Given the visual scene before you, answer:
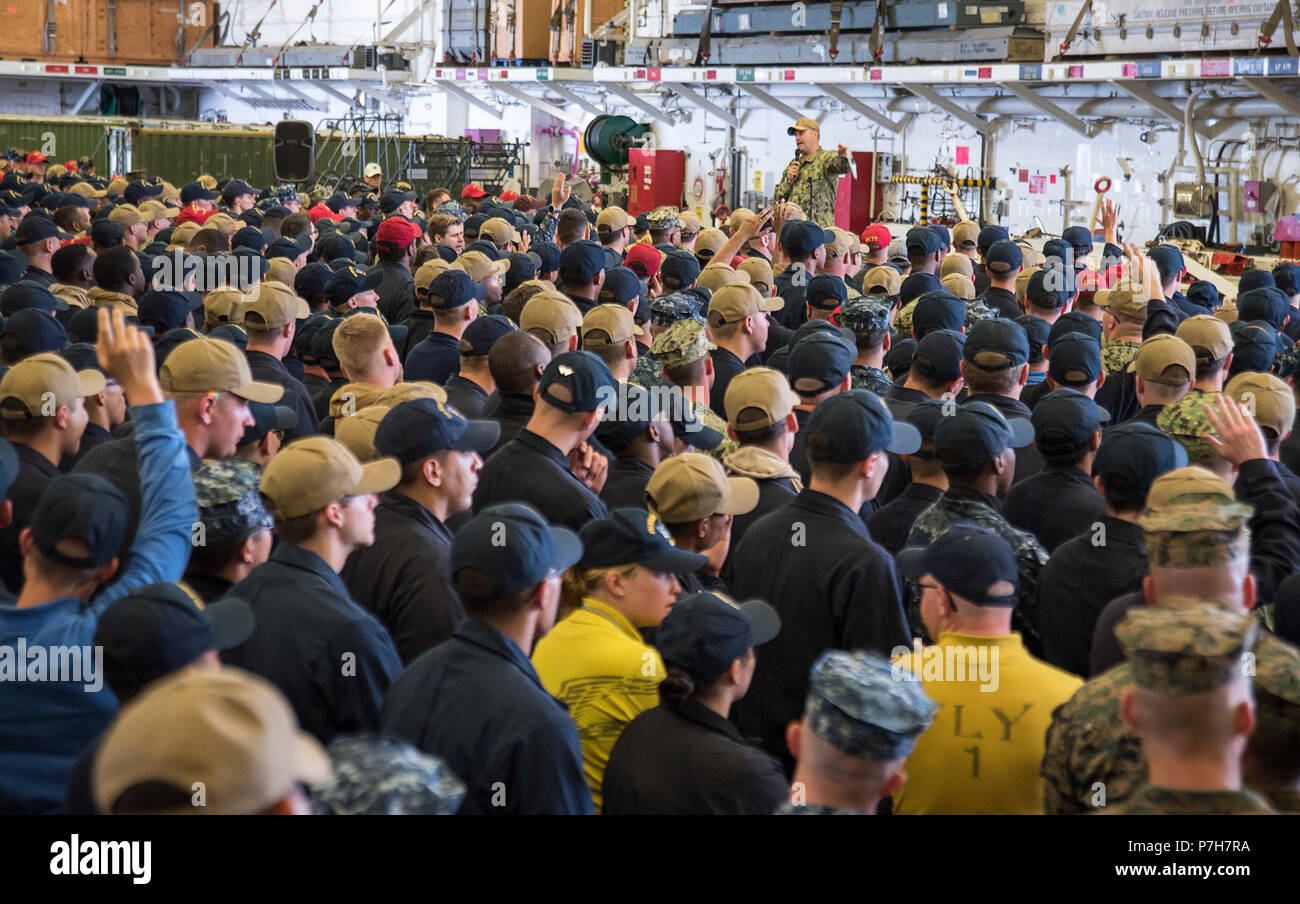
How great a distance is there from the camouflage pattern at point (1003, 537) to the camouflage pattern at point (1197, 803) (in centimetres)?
191

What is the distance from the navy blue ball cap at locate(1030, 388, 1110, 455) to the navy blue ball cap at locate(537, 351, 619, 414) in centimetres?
146

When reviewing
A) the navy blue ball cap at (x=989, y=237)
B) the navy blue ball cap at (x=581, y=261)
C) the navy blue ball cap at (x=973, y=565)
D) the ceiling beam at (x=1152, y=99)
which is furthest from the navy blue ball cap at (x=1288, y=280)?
the navy blue ball cap at (x=973, y=565)

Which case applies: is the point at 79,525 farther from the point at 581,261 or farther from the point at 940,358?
the point at 581,261

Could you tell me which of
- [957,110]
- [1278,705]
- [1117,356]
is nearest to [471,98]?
[957,110]

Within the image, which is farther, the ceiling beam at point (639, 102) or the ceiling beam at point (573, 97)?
the ceiling beam at point (573, 97)

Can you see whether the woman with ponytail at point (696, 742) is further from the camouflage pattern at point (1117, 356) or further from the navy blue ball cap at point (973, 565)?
the camouflage pattern at point (1117, 356)

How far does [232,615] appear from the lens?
3.21m

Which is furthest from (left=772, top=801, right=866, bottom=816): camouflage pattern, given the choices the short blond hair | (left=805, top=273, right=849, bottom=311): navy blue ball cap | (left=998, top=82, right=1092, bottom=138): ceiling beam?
(left=998, top=82, right=1092, bottom=138): ceiling beam

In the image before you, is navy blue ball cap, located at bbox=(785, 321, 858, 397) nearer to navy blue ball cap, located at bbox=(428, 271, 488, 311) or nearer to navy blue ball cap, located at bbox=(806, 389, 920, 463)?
navy blue ball cap, located at bbox=(806, 389, 920, 463)

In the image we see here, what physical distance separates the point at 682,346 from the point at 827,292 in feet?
7.86

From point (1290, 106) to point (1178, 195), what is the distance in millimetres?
1231

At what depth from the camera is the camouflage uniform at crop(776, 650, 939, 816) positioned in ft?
8.16

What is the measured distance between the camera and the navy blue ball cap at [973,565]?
3238 mm
